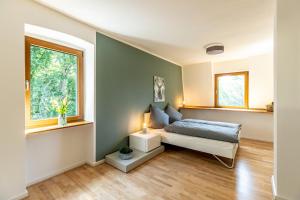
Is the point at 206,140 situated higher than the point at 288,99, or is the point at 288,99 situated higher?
the point at 288,99

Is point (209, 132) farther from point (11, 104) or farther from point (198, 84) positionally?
point (11, 104)

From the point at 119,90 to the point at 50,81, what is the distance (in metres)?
1.14

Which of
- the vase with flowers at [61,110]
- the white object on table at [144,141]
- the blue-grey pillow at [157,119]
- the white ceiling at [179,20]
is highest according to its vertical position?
the white ceiling at [179,20]

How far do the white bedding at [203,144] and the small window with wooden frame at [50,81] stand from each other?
182 centimetres

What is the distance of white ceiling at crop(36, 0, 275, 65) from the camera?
181 cm

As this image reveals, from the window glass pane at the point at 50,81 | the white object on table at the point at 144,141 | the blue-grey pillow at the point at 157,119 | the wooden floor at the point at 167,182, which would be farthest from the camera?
the blue-grey pillow at the point at 157,119

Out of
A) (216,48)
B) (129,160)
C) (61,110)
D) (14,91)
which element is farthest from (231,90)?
(14,91)

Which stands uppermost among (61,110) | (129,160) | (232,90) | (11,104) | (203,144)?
(232,90)

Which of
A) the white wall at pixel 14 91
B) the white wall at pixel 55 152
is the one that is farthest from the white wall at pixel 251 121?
the white wall at pixel 14 91

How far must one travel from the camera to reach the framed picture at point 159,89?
156 inches

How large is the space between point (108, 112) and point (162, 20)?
180cm

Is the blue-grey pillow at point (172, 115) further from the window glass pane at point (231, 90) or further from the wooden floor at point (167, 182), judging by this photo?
the window glass pane at point (231, 90)

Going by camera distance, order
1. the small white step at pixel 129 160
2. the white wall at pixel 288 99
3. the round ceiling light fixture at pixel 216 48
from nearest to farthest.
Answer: the white wall at pixel 288 99
the small white step at pixel 129 160
the round ceiling light fixture at pixel 216 48

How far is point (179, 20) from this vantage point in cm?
219
